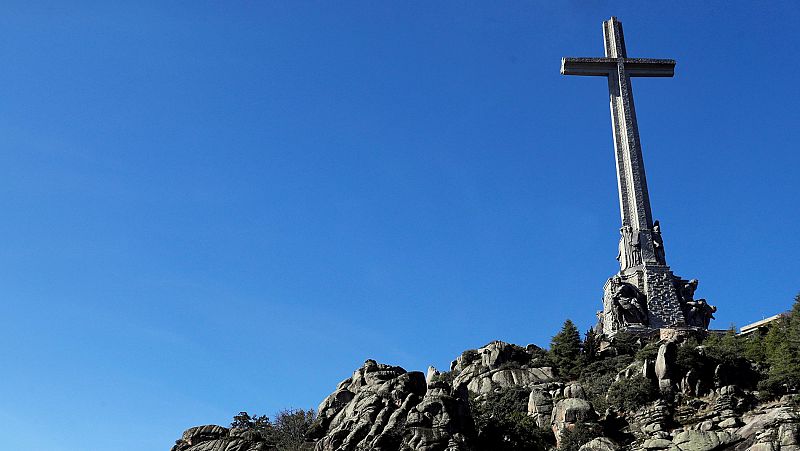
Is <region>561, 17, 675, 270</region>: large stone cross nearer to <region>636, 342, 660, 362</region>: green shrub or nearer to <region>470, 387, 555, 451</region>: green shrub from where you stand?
<region>636, 342, 660, 362</region>: green shrub

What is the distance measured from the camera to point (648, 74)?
248 feet

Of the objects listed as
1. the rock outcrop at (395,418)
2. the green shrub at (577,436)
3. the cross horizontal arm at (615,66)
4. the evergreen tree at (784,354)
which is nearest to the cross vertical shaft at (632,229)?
the cross horizontal arm at (615,66)

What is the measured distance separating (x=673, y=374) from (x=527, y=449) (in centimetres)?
948

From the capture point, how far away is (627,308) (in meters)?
62.3

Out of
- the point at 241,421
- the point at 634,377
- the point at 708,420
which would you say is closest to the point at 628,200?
the point at 634,377

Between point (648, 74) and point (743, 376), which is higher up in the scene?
point (648, 74)

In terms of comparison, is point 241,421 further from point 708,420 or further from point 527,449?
point 708,420

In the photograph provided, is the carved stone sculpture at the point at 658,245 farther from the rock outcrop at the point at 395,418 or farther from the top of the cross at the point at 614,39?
the rock outcrop at the point at 395,418

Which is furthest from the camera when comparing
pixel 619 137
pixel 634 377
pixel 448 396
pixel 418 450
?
pixel 619 137

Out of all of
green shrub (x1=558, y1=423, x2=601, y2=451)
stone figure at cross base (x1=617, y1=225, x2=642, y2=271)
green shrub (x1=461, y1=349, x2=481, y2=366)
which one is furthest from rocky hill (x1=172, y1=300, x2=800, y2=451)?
stone figure at cross base (x1=617, y1=225, x2=642, y2=271)

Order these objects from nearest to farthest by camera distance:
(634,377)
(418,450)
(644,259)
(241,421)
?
(418,450)
(634,377)
(241,421)
(644,259)

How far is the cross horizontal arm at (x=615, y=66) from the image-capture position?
74.6 m

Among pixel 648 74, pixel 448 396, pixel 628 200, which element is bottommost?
pixel 448 396

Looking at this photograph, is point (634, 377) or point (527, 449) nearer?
point (527, 449)
